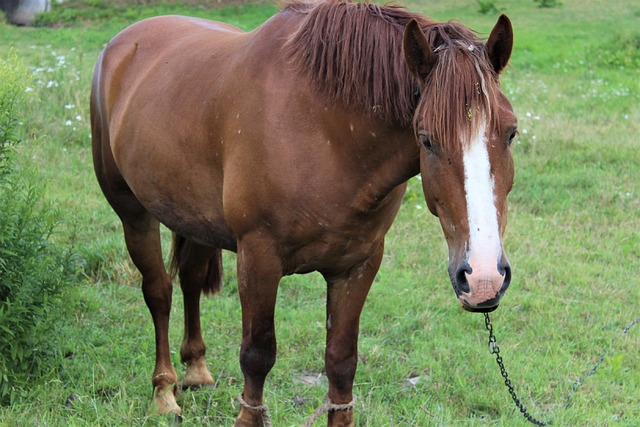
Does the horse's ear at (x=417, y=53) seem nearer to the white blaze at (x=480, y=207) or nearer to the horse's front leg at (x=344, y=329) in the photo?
the white blaze at (x=480, y=207)

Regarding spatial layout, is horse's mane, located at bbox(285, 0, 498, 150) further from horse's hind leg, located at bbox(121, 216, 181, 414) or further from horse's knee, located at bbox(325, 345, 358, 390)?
horse's hind leg, located at bbox(121, 216, 181, 414)

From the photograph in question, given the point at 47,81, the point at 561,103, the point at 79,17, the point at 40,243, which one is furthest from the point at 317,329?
the point at 79,17

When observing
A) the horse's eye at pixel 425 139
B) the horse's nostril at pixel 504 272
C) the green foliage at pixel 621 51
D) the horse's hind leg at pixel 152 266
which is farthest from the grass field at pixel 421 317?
the green foliage at pixel 621 51

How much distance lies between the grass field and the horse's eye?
74 cm

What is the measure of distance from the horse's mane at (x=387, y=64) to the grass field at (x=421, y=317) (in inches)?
21.3

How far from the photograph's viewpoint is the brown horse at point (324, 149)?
Answer: 2471 millimetres

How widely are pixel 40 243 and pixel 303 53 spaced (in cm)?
187

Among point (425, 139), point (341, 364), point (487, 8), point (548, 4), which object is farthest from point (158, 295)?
point (548, 4)

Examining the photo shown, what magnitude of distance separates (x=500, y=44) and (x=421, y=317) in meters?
2.56

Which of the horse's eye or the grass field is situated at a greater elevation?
the horse's eye

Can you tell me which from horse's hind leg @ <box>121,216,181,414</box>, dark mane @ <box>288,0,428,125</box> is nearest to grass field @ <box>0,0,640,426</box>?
horse's hind leg @ <box>121,216,181,414</box>

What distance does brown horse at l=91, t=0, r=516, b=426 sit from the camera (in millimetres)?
2471

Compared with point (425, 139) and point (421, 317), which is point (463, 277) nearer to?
point (425, 139)

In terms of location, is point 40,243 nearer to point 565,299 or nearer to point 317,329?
point 317,329
